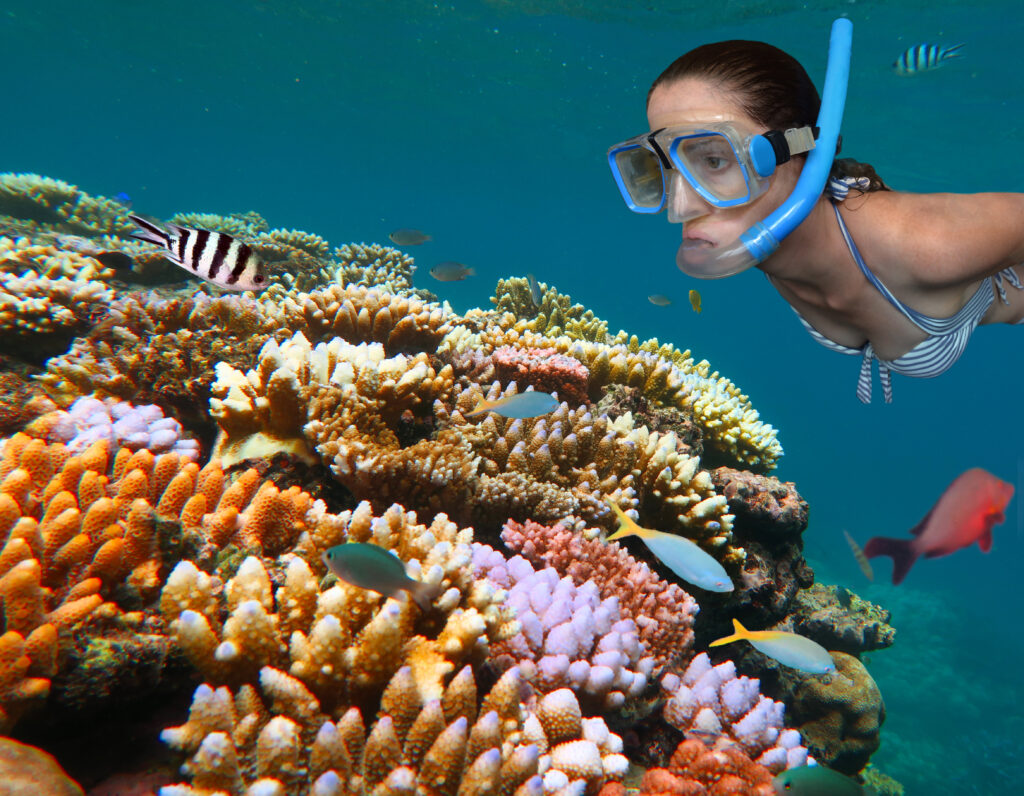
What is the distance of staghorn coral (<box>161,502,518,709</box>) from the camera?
1.74m

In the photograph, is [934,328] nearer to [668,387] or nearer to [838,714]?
[668,387]

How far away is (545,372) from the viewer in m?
4.57

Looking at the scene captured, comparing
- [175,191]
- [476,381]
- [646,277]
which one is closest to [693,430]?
[476,381]

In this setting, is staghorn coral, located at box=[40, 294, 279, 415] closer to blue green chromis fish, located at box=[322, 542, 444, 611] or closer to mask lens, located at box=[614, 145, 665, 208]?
blue green chromis fish, located at box=[322, 542, 444, 611]

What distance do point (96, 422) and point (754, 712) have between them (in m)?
4.11

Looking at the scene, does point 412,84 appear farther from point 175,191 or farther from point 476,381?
point 175,191

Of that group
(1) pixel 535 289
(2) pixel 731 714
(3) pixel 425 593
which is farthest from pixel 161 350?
(1) pixel 535 289

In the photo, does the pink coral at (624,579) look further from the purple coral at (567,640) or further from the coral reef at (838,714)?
the coral reef at (838,714)

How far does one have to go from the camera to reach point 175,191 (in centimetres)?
12700

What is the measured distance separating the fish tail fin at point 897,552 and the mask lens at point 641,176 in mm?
1932

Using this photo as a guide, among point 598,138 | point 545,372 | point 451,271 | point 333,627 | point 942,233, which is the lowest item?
point 333,627

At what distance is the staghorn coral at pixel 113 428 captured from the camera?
289 centimetres

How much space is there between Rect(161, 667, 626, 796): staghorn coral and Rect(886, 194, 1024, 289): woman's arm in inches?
94.3

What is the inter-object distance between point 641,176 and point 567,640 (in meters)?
2.48
